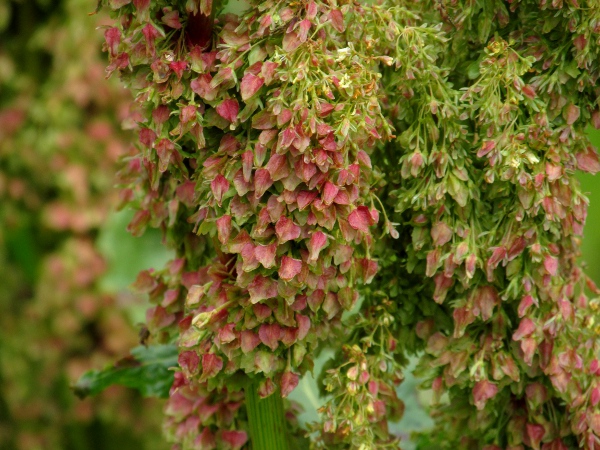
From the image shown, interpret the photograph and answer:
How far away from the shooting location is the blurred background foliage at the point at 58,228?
99.3 inches

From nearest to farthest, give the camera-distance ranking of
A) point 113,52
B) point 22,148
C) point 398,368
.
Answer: point 113,52, point 398,368, point 22,148

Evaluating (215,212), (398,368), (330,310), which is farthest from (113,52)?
(398,368)

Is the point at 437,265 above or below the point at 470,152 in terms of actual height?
below

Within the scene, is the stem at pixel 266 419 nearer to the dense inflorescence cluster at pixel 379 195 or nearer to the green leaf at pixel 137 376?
the dense inflorescence cluster at pixel 379 195

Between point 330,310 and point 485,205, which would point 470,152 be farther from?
point 330,310

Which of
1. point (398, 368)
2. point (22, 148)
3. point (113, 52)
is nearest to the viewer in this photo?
point (113, 52)

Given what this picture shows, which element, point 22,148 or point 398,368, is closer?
point 398,368

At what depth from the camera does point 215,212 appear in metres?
0.86

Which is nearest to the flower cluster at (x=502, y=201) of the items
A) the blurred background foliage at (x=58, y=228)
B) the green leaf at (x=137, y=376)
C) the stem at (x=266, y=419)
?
the stem at (x=266, y=419)

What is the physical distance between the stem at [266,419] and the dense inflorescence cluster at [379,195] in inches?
1.5

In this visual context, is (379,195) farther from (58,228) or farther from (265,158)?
(58,228)

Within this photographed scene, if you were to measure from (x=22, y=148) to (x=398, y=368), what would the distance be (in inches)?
72.9

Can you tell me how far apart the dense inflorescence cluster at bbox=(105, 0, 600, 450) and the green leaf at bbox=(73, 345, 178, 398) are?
19cm

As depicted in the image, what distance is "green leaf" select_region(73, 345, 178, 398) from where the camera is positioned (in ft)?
3.94
